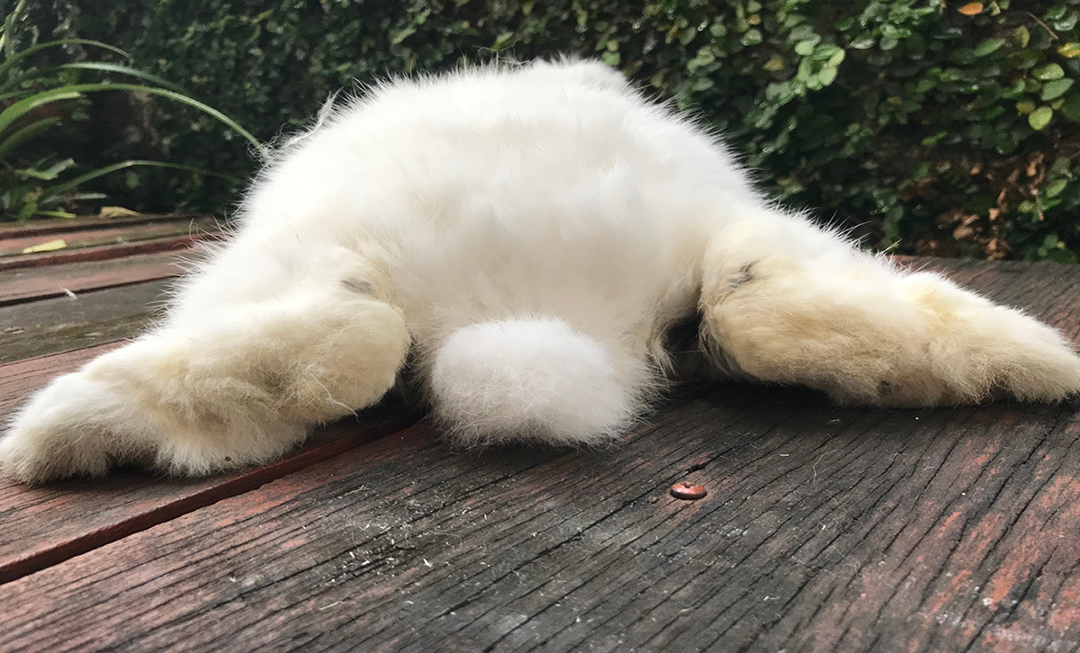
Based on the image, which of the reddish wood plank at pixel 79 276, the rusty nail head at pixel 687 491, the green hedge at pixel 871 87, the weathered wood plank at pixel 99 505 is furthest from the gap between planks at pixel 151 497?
the green hedge at pixel 871 87

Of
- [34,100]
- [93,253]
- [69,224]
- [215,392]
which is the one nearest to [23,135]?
[34,100]

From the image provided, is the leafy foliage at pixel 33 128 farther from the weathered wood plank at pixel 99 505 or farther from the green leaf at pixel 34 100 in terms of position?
the weathered wood plank at pixel 99 505

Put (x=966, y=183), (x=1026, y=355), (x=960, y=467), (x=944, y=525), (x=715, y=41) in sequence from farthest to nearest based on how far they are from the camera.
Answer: (x=715, y=41), (x=966, y=183), (x=1026, y=355), (x=960, y=467), (x=944, y=525)

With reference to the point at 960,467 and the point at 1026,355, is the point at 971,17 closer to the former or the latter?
the point at 1026,355

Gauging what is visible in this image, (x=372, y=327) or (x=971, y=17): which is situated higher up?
(x=971, y=17)

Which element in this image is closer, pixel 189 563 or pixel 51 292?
pixel 189 563

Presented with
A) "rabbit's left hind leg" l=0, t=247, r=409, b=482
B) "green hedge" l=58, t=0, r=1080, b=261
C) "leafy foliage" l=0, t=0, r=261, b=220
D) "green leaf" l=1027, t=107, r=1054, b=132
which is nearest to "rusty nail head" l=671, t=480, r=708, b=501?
"rabbit's left hind leg" l=0, t=247, r=409, b=482

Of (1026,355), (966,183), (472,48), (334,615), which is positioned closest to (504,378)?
(334,615)
